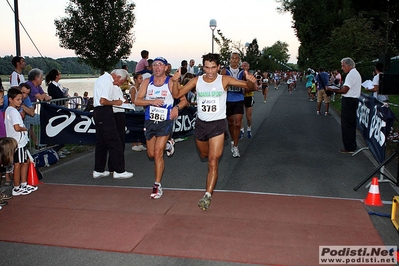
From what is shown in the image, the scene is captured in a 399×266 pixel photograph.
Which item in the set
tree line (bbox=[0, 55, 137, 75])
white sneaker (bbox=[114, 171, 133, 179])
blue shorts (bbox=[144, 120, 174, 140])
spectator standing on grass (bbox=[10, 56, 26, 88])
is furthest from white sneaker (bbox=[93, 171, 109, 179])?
tree line (bbox=[0, 55, 137, 75])

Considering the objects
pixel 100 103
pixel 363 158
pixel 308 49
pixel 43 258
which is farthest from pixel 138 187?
pixel 308 49

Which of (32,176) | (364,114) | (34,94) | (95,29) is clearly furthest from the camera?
(95,29)

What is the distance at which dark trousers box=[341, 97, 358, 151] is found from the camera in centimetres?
934

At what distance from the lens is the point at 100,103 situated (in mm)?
7215

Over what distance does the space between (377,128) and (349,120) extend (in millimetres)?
1774

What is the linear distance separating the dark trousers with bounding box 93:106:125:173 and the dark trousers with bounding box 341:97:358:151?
17.3 feet

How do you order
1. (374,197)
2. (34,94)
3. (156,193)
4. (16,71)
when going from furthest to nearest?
(16,71)
(34,94)
(156,193)
(374,197)

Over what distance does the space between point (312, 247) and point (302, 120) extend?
12.0 m

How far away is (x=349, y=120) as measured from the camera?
371 inches

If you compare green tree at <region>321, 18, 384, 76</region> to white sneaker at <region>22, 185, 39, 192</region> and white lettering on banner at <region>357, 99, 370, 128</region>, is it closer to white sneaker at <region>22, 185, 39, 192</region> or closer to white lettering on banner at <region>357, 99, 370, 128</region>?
white lettering on banner at <region>357, 99, 370, 128</region>

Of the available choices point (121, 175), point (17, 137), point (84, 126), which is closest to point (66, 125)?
point (84, 126)

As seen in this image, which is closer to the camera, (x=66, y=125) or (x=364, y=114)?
(x=66, y=125)

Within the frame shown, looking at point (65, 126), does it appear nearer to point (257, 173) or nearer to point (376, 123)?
point (257, 173)

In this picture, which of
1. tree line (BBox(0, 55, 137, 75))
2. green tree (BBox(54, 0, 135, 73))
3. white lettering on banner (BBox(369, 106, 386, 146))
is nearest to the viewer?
white lettering on banner (BBox(369, 106, 386, 146))
